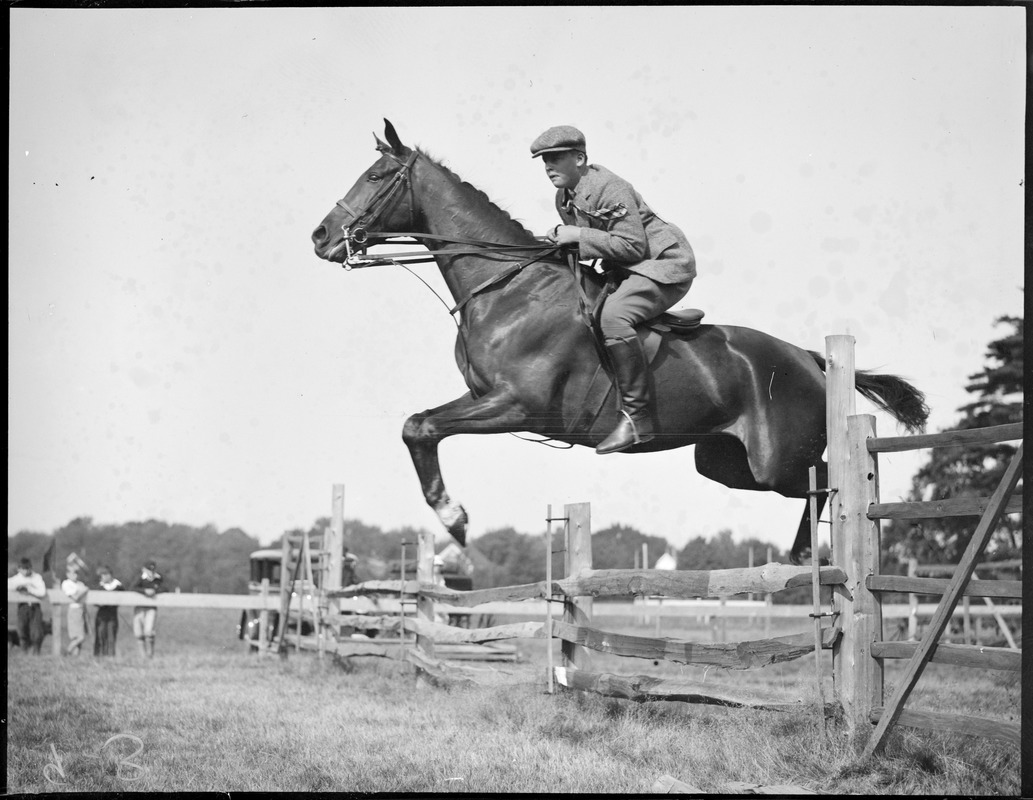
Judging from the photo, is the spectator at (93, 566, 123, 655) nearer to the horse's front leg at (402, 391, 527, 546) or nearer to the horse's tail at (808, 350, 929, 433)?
the horse's front leg at (402, 391, 527, 546)

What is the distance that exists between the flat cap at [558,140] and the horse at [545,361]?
18.4 inches

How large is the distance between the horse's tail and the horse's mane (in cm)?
173

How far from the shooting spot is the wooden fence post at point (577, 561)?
7.22 meters

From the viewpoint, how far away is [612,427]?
233 inches

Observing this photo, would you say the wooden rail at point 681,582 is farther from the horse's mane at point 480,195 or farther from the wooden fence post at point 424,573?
the wooden fence post at point 424,573

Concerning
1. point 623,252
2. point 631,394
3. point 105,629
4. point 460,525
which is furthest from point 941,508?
point 105,629

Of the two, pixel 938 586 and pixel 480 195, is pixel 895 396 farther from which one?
pixel 480 195

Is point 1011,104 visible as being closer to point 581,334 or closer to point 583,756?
point 581,334

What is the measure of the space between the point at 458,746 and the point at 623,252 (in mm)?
2758

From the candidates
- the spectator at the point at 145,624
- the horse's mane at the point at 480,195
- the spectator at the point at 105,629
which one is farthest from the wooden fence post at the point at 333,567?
the horse's mane at the point at 480,195

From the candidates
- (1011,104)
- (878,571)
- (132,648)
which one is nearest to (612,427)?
(878,571)

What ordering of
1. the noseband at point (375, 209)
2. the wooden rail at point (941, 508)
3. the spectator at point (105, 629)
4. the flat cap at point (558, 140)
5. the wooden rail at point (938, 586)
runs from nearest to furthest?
the wooden rail at point (938, 586)
the wooden rail at point (941, 508)
the flat cap at point (558, 140)
the noseband at point (375, 209)
the spectator at point (105, 629)

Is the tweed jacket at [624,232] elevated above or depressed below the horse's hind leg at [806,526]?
above

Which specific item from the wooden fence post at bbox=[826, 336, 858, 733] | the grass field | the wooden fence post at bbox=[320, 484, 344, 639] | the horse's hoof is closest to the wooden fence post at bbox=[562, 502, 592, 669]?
the grass field
